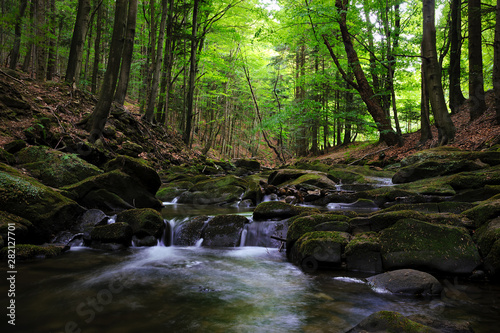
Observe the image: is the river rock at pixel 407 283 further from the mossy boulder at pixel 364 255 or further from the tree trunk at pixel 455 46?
the tree trunk at pixel 455 46

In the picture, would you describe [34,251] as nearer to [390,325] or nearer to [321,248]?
[321,248]

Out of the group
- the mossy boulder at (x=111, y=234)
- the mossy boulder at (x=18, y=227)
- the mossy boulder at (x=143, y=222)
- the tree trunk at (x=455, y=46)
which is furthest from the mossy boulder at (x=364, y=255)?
the tree trunk at (x=455, y=46)

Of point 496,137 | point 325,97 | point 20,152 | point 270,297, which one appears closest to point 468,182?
point 496,137

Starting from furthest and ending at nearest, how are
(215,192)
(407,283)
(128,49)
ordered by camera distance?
1. (128,49)
2. (215,192)
3. (407,283)

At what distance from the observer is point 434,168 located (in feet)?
28.2

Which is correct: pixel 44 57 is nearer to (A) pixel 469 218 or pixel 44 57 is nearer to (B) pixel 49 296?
(B) pixel 49 296

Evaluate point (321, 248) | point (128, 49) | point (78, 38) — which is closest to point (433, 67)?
point (321, 248)

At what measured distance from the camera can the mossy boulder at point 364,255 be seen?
4.02 meters

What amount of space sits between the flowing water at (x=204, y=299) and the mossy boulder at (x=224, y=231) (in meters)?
1.14

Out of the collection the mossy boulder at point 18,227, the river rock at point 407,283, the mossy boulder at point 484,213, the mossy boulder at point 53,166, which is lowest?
the river rock at point 407,283

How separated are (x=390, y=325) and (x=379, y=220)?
2518 millimetres

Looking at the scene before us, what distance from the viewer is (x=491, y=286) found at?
342 cm

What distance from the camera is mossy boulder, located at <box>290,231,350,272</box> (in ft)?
13.9

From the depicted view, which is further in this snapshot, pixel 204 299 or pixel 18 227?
pixel 18 227
